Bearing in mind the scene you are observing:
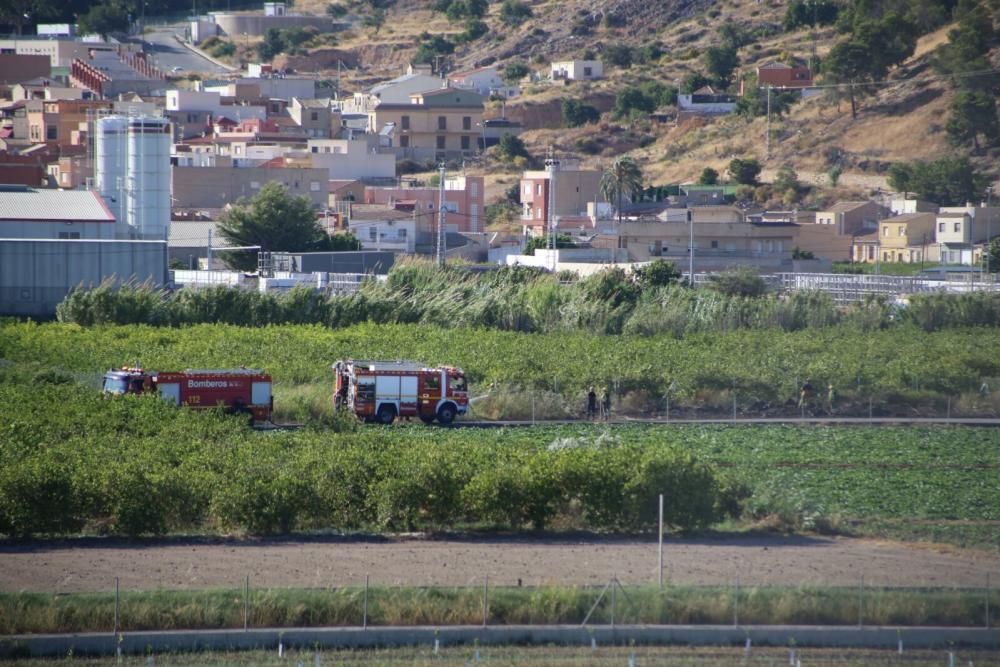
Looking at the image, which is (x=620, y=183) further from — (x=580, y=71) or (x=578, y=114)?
(x=580, y=71)

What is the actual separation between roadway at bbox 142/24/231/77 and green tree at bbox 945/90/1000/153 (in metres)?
53.1

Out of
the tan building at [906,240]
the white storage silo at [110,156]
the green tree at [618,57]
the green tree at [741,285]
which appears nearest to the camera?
the green tree at [741,285]

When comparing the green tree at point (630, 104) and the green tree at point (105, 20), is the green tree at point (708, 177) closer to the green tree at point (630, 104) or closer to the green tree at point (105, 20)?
the green tree at point (630, 104)

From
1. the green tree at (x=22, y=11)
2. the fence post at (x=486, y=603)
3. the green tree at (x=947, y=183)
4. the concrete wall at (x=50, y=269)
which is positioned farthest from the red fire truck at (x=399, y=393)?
the green tree at (x=22, y=11)

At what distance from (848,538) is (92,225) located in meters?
34.7

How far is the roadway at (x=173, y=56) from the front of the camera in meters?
109

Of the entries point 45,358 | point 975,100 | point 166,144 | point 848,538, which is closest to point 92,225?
point 166,144

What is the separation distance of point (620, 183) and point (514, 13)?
5472 centimetres

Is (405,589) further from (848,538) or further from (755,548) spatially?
(848,538)

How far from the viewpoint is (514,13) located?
388ft

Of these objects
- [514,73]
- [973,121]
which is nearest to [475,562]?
[973,121]

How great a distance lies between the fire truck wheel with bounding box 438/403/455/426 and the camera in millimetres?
28859

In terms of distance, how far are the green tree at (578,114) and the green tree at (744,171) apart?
53.5 ft

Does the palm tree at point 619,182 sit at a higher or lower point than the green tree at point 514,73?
lower
